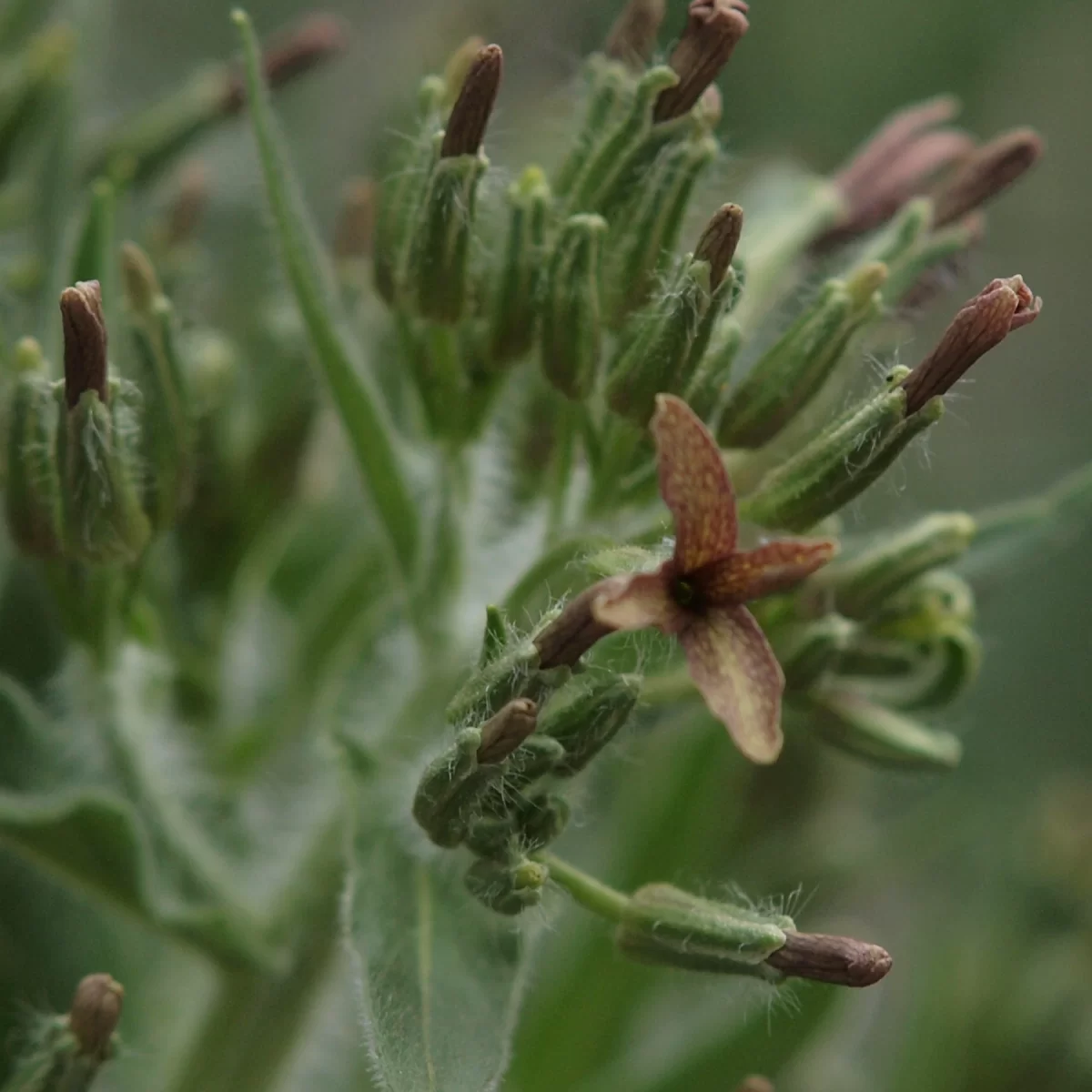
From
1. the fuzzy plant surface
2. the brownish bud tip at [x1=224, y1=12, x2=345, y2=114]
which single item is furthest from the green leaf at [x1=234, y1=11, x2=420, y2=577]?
the brownish bud tip at [x1=224, y1=12, x2=345, y2=114]

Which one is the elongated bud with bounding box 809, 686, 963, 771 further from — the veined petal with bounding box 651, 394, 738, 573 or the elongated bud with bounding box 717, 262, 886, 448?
the veined petal with bounding box 651, 394, 738, 573

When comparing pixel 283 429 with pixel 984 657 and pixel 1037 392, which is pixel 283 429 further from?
pixel 1037 392

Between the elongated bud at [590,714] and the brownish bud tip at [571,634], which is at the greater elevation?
the brownish bud tip at [571,634]

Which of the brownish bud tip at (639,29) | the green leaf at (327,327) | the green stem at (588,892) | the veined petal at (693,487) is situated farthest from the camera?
the brownish bud tip at (639,29)

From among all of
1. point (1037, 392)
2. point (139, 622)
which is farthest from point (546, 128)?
point (1037, 392)

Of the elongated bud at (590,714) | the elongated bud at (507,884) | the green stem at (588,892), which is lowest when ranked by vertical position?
the elongated bud at (507,884)

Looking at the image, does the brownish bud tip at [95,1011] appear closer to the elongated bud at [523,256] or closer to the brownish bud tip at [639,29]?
the elongated bud at [523,256]

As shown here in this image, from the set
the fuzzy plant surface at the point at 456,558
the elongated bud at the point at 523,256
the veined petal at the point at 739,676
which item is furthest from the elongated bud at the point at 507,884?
the elongated bud at the point at 523,256
